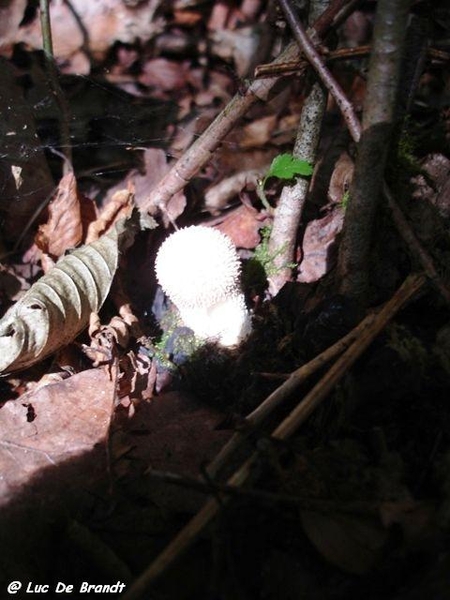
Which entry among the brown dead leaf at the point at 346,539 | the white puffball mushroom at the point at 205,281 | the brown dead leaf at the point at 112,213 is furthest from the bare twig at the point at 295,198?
the brown dead leaf at the point at 346,539

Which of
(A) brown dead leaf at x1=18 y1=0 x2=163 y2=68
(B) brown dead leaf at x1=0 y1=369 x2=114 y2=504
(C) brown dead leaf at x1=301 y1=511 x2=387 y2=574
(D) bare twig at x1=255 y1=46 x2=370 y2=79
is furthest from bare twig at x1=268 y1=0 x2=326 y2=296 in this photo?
(A) brown dead leaf at x1=18 y1=0 x2=163 y2=68

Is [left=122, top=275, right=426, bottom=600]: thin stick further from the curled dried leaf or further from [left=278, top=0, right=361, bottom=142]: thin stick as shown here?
the curled dried leaf

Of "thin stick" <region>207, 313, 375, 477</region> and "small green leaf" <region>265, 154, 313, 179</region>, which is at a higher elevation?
"small green leaf" <region>265, 154, 313, 179</region>

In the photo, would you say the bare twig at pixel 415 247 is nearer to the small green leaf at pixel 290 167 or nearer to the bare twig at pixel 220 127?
the small green leaf at pixel 290 167

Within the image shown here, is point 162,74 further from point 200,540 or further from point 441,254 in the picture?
point 200,540

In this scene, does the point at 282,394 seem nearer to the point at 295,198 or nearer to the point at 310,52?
the point at 295,198

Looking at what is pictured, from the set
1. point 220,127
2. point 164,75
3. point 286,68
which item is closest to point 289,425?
point 286,68
